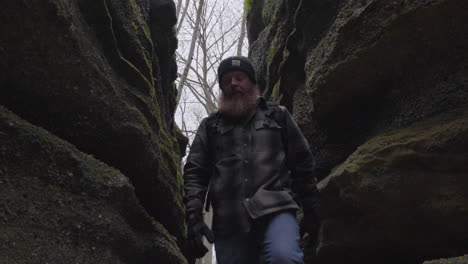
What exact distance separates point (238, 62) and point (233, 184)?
141 cm

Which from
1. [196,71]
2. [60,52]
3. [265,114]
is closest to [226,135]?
[265,114]

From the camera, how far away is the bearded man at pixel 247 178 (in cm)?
360

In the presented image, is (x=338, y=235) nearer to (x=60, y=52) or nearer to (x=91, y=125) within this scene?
(x=91, y=125)

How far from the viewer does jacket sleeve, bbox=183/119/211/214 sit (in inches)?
160

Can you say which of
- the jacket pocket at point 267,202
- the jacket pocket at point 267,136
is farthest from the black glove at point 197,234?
the jacket pocket at point 267,136

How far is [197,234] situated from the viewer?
3.83m

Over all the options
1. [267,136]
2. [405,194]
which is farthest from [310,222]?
[405,194]

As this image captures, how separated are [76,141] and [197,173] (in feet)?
4.34

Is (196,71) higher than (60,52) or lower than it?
higher

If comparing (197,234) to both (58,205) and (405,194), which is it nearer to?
(58,205)

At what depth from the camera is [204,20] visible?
2244 centimetres

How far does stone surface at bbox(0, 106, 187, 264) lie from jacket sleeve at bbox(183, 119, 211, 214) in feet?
2.12

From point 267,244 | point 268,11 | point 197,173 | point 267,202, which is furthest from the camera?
point 268,11

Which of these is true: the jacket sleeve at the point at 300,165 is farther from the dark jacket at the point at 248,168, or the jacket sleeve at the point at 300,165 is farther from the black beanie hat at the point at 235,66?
the black beanie hat at the point at 235,66
